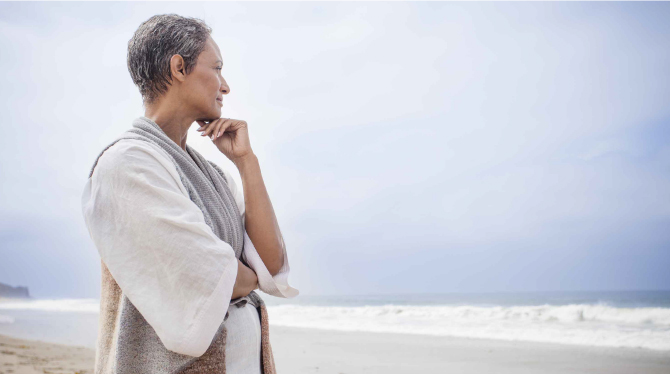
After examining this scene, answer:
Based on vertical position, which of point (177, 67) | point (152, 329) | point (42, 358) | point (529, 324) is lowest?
point (529, 324)

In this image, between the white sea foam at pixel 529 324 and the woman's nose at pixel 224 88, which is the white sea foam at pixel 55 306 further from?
the woman's nose at pixel 224 88

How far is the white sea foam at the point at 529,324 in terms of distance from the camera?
24.9ft

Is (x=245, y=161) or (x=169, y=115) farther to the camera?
(x=245, y=161)

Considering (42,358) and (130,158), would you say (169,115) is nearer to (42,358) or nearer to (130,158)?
(130,158)

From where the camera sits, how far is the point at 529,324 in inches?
374

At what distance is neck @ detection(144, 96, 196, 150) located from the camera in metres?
1.20

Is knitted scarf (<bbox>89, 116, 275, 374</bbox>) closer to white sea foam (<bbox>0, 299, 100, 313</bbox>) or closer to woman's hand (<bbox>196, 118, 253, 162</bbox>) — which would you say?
woman's hand (<bbox>196, 118, 253, 162</bbox>)

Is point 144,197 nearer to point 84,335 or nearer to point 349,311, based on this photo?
point 84,335

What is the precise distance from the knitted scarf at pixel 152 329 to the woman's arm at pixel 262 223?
0.04m

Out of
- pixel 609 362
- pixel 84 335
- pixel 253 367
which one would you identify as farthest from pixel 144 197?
pixel 84 335

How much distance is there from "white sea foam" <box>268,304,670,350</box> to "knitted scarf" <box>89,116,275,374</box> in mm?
7305

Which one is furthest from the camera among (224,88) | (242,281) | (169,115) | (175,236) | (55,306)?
(55,306)

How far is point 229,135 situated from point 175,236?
20.9 inches

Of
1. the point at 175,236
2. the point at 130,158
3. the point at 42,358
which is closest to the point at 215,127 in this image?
the point at 130,158
